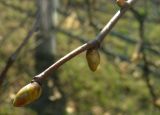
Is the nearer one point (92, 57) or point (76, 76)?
point (92, 57)

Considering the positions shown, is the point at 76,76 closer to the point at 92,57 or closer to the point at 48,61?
the point at 48,61

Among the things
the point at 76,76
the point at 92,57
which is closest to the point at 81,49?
the point at 92,57

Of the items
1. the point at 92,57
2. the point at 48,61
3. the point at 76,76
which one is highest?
the point at 92,57

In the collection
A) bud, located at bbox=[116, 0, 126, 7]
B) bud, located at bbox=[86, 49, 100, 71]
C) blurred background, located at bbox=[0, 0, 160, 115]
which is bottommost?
blurred background, located at bbox=[0, 0, 160, 115]

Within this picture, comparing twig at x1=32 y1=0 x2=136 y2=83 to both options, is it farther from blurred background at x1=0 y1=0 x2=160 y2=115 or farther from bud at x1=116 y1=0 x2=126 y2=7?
blurred background at x1=0 y1=0 x2=160 y2=115

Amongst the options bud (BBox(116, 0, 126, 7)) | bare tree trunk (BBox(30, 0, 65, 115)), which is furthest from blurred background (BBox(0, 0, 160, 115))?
bud (BBox(116, 0, 126, 7))

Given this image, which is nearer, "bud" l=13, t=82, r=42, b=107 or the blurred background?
"bud" l=13, t=82, r=42, b=107

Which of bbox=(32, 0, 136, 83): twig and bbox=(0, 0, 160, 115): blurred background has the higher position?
bbox=(32, 0, 136, 83): twig

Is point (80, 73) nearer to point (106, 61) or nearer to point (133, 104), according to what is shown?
point (106, 61)

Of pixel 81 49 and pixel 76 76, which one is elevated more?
pixel 81 49
